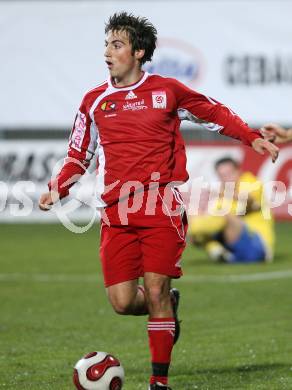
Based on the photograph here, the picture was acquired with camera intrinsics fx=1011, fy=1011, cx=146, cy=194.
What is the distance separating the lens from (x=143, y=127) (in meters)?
6.23

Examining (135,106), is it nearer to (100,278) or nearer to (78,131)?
(78,131)

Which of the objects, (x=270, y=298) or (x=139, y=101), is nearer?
(x=139, y=101)

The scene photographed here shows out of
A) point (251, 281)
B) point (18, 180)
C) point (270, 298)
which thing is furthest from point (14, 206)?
point (270, 298)

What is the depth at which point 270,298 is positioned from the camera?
10547 millimetres

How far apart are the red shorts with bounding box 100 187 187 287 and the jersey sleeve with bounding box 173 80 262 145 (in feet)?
2.09

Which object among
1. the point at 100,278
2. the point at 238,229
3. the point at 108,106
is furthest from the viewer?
the point at 238,229

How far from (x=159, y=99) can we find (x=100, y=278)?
6.25m

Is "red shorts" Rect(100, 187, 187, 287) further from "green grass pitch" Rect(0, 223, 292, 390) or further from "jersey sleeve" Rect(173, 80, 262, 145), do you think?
"green grass pitch" Rect(0, 223, 292, 390)

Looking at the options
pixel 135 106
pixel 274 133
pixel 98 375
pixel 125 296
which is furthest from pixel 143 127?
pixel 98 375

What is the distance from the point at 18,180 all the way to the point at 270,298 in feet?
33.5

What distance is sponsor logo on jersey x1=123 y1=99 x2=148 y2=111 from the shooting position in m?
6.25

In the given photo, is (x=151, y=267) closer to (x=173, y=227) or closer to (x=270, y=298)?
(x=173, y=227)

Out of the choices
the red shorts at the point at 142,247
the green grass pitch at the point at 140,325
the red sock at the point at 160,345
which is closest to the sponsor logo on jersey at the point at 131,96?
the red shorts at the point at 142,247

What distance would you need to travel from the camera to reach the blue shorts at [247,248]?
45.3 ft
